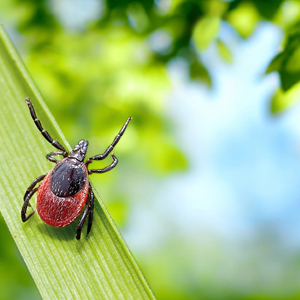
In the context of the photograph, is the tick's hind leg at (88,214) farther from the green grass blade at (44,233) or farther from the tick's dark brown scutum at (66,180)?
the tick's dark brown scutum at (66,180)

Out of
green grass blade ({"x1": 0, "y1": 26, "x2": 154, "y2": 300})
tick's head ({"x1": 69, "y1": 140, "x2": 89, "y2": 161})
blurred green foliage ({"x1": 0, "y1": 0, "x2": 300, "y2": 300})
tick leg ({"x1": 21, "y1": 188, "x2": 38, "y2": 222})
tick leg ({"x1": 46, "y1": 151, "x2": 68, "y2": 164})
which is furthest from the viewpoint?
blurred green foliage ({"x1": 0, "y1": 0, "x2": 300, "y2": 300})

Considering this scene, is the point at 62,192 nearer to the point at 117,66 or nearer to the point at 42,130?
the point at 42,130

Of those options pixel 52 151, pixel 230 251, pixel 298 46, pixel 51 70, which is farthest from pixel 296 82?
pixel 230 251

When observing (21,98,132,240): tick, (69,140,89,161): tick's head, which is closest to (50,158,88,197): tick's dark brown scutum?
(21,98,132,240): tick

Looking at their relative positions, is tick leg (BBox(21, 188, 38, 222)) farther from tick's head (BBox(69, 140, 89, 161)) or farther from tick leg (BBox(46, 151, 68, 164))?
tick's head (BBox(69, 140, 89, 161))

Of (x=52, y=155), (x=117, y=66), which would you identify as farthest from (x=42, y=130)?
(x=117, y=66)

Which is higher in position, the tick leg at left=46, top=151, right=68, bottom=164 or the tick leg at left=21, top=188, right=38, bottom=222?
the tick leg at left=46, top=151, right=68, bottom=164

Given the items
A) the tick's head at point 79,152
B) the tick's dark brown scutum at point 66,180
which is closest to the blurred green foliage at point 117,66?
the tick's head at point 79,152
